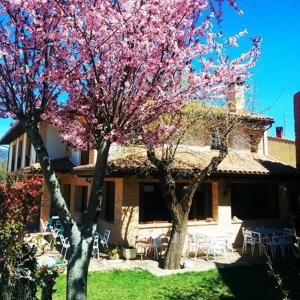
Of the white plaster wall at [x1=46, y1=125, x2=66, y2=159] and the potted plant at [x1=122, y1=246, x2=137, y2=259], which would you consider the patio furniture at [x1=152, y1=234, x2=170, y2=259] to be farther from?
the white plaster wall at [x1=46, y1=125, x2=66, y2=159]

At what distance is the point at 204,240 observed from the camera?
1442 cm

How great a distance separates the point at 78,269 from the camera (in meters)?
5.48

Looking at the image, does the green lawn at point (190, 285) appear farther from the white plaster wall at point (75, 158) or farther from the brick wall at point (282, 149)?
the brick wall at point (282, 149)

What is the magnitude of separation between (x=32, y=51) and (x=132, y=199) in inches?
378

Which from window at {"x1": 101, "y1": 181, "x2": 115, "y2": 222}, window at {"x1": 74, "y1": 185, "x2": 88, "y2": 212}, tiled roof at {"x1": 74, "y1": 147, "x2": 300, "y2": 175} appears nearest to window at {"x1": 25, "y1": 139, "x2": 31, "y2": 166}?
window at {"x1": 74, "y1": 185, "x2": 88, "y2": 212}

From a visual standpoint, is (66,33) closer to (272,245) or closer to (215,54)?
(215,54)

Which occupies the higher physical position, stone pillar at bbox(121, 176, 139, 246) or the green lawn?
stone pillar at bbox(121, 176, 139, 246)

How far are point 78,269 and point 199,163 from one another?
36.0ft

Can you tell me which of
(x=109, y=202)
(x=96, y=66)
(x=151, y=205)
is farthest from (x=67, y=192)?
(x=96, y=66)

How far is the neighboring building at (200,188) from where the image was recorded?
1434cm

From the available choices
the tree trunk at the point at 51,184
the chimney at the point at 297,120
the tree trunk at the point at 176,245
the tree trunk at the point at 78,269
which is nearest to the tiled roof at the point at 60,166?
the tree trunk at the point at 176,245

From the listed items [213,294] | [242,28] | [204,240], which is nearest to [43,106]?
[242,28]

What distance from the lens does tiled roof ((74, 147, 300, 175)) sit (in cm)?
1358

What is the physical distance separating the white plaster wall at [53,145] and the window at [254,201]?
10358 mm
